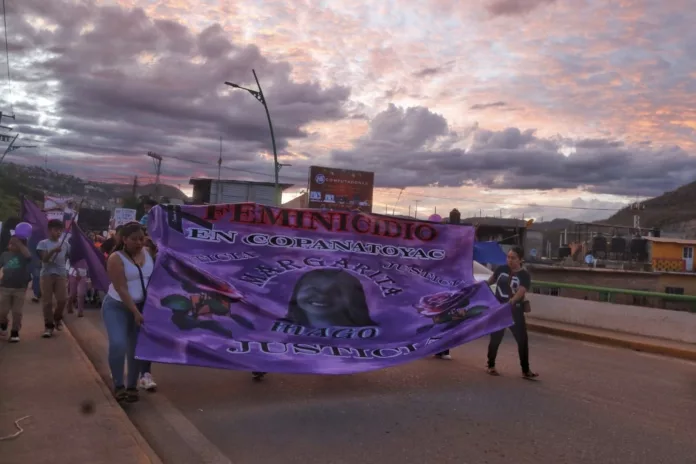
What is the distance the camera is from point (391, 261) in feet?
24.5

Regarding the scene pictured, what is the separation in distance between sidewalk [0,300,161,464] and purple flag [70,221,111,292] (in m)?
1.03

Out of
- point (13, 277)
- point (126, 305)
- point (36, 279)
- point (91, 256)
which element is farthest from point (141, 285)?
point (36, 279)

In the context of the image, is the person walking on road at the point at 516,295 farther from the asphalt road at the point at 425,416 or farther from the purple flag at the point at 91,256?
the purple flag at the point at 91,256

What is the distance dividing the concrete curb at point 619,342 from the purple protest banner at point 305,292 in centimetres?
481

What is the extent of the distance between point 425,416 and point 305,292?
202cm

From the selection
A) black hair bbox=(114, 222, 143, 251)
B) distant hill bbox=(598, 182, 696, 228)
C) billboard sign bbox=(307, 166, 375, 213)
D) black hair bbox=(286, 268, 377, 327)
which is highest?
distant hill bbox=(598, 182, 696, 228)

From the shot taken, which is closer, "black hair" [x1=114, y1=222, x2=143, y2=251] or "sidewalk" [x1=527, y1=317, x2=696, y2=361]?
"black hair" [x1=114, y1=222, x2=143, y2=251]

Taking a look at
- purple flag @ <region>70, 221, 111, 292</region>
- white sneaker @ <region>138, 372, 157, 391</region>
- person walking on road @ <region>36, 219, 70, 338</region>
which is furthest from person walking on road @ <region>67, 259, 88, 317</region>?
white sneaker @ <region>138, 372, 157, 391</region>

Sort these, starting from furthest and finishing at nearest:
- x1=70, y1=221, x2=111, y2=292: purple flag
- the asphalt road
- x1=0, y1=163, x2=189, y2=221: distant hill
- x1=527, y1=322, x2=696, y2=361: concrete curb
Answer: x1=0, y1=163, x2=189, y2=221: distant hill, x1=527, y1=322, x2=696, y2=361: concrete curb, x1=70, y1=221, x2=111, y2=292: purple flag, the asphalt road

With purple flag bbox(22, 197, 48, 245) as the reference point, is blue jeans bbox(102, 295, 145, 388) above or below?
below

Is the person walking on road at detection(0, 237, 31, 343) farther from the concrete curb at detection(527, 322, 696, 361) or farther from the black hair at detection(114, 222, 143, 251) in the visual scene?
the concrete curb at detection(527, 322, 696, 361)

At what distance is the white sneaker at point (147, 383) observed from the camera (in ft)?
20.2

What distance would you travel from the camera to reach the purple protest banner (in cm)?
608

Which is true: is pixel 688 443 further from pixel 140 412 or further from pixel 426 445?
pixel 140 412
